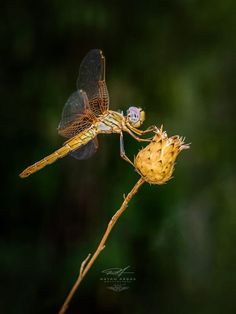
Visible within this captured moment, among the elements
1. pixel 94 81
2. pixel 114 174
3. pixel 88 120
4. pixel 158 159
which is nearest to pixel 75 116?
pixel 88 120

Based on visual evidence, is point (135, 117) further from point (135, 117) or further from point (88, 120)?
point (88, 120)

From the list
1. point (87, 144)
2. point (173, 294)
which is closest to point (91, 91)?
point (87, 144)

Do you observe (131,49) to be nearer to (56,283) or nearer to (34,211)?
(34,211)

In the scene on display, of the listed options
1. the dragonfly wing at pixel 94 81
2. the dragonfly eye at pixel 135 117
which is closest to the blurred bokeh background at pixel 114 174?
the dragonfly wing at pixel 94 81

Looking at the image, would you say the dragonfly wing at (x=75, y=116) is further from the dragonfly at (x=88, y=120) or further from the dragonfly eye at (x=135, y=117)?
the dragonfly eye at (x=135, y=117)

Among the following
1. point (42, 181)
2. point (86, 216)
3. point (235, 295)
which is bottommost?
point (235, 295)

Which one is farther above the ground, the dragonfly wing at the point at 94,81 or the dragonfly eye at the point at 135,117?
the dragonfly wing at the point at 94,81
